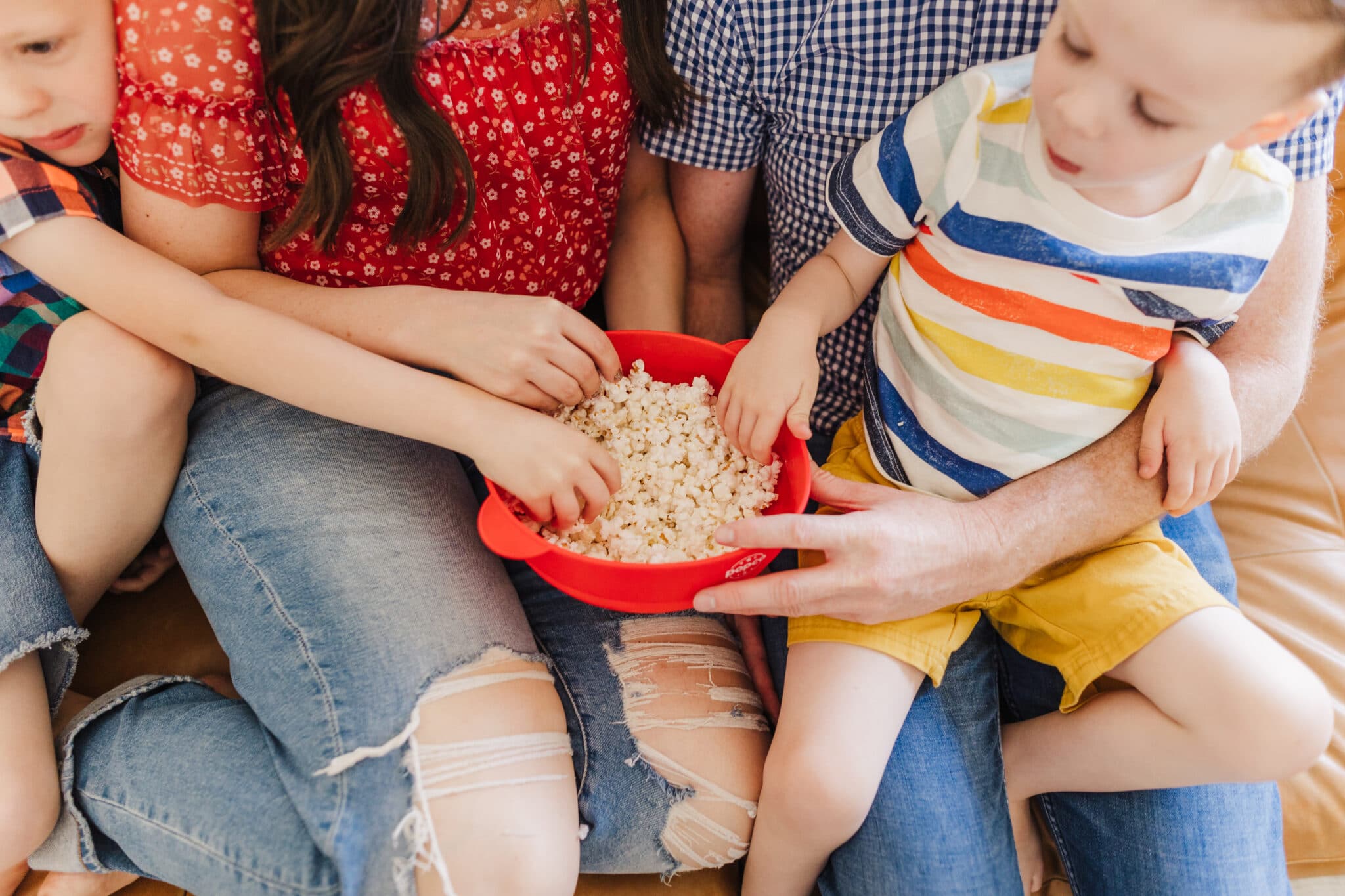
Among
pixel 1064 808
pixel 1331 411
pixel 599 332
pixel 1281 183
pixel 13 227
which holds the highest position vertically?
pixel 1281 183

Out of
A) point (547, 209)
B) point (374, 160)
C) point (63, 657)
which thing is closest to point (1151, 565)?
point (547, 209)

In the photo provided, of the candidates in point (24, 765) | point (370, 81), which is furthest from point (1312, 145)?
point (24, 765)

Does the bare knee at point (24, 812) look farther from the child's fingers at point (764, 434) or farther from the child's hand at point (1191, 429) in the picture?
the child's hand at point (1191, 429)

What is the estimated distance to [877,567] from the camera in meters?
0.98

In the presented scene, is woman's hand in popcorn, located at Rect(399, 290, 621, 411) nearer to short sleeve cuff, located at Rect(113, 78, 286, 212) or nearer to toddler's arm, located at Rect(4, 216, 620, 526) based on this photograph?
toddler's arm, located at Rect(4, 216, 620, 526)

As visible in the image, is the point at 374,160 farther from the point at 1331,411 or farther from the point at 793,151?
the point at 1331,411

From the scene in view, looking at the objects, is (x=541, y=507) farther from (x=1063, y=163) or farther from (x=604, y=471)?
(x=1063, y=163)

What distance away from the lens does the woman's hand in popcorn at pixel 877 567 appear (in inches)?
38.0

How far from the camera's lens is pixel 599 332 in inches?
41.9

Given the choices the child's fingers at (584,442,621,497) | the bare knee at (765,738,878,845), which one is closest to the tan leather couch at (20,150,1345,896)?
the bare knee at (765,738,878,845)

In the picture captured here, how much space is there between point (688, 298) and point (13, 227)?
904 millimetres

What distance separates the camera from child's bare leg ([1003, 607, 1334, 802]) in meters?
0.91

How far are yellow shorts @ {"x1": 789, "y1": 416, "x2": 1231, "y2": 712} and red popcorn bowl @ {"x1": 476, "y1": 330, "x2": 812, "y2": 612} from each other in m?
0.14

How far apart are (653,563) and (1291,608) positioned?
1.02m
